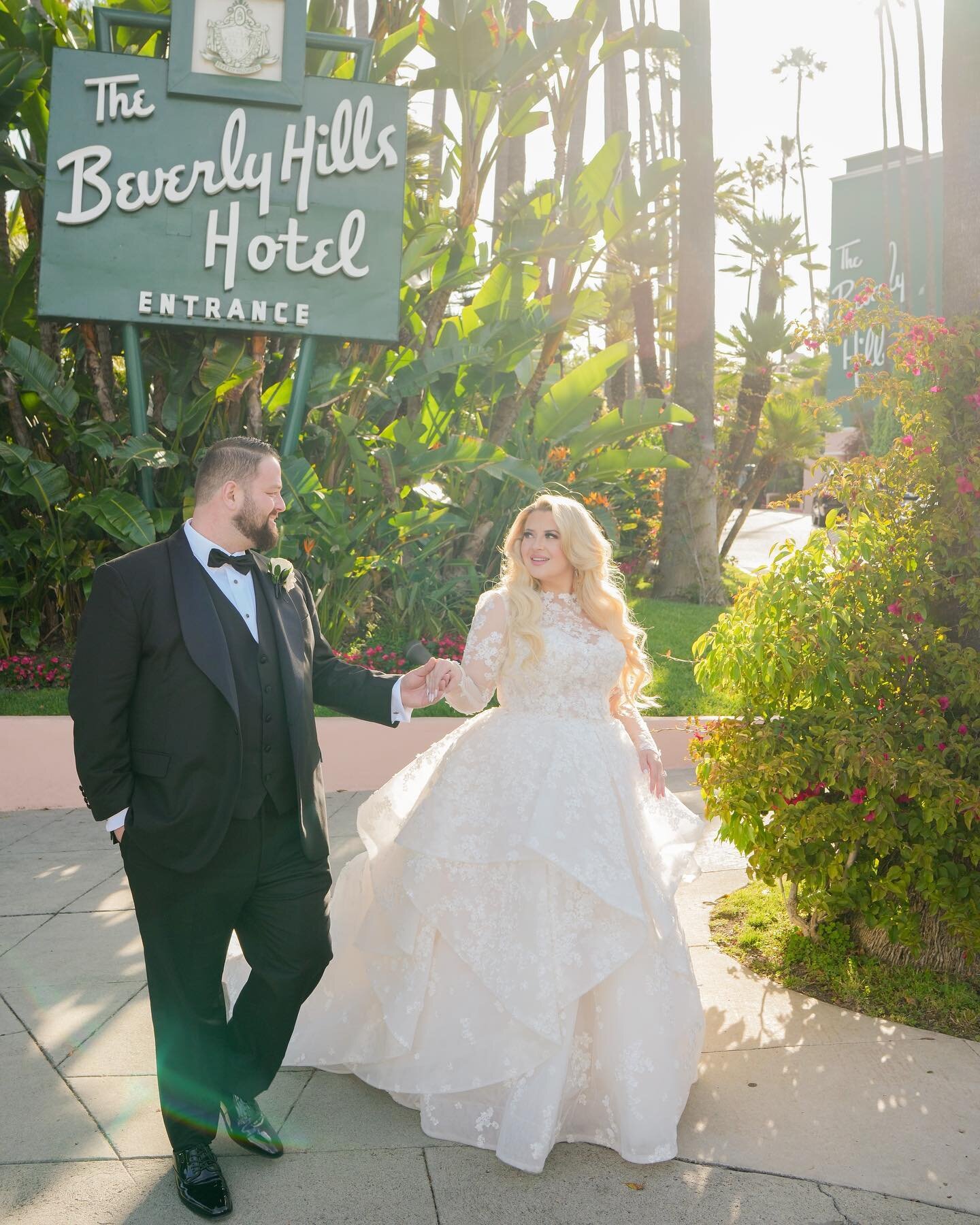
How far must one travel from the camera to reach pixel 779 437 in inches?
680

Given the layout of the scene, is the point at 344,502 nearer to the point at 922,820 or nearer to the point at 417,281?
the point at 417,281

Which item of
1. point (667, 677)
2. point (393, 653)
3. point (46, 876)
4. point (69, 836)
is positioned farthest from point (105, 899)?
point (667, 677)

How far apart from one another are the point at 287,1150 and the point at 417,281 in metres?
8.15

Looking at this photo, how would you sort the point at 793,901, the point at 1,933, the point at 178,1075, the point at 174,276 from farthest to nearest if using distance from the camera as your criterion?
the point at 174,276, the point at 1,933, the point at 793,901, the point at 178,1075

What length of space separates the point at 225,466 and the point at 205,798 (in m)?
0.90

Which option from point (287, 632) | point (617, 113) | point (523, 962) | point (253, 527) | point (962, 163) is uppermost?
point (617, 113)

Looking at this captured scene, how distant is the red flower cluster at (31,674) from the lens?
8477 mm

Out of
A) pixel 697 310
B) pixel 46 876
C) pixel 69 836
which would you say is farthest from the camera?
pixel 697 310

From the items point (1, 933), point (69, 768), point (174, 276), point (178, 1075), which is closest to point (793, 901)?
point (178, 1075)

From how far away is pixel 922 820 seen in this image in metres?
4.11

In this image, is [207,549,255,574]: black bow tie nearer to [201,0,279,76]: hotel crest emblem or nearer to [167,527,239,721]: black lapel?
[167,527,239,721]: black lapel

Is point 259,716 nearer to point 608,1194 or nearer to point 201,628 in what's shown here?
point 201,628

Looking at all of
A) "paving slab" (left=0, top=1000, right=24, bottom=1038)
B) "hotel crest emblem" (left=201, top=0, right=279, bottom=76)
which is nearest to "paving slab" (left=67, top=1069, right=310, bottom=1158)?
"paving slab" (left=0, top=1000, right=24, bottom=1038)

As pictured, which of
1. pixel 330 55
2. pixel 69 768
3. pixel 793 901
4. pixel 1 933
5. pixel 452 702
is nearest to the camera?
pixel 452 702
